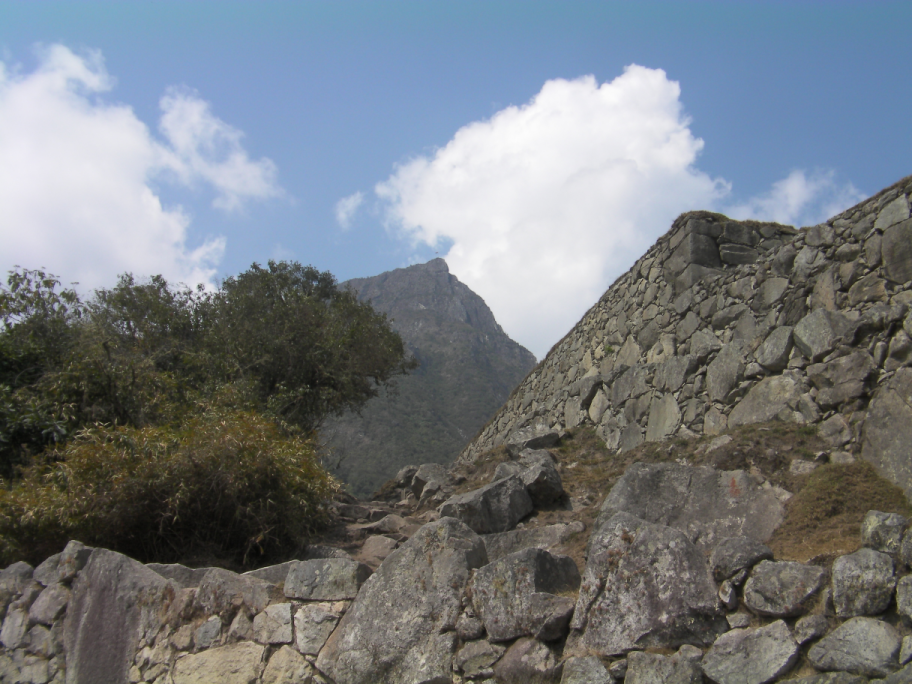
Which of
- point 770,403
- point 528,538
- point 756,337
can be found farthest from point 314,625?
point 756,337

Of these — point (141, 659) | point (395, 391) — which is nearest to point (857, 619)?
point (141, 659)

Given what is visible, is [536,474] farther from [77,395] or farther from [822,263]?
[77,395]

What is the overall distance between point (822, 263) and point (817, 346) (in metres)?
1.28

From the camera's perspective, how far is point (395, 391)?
62.1 feet

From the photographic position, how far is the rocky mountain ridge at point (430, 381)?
35.1m

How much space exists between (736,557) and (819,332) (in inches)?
188

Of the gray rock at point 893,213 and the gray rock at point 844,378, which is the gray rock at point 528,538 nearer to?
the gray rock at point 844,378

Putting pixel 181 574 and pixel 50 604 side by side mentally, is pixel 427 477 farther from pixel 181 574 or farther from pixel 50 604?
pixel 50 604

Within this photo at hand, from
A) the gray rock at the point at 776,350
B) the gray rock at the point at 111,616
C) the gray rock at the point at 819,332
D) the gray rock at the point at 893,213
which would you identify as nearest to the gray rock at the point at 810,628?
the gray rock at the point at 819,332

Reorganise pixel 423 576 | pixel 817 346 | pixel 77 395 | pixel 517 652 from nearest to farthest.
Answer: pixel 517 652
pixel 423 576
pixel 817 346
pixel 77 395

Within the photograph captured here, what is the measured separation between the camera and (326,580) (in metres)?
5.24

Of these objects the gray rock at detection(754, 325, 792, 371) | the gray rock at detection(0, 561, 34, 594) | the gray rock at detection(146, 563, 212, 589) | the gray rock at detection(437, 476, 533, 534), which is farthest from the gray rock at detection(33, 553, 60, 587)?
the gray rock at detection(754, 325, 792, 371)

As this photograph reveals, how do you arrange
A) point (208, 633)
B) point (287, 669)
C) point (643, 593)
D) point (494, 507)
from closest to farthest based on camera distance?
point (643, 593), point (287, 669), point (208, 633), point (494, 507)

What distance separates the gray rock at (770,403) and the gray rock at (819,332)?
1.41ft
